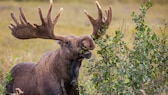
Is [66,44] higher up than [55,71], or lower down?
higher up

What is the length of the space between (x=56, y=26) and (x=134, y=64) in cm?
2824

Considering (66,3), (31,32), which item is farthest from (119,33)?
(66,3)

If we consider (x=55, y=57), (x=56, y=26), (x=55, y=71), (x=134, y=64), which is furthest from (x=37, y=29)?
(x=56, y=26)

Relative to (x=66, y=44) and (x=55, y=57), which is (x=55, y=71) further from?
(x=66, y=44)

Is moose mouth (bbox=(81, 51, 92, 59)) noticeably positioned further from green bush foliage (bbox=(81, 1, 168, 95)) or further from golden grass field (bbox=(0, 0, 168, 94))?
golden grass field (bbox=(0, 0, 168, 94))

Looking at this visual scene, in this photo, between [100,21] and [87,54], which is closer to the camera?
[87,54]

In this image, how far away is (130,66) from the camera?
10.8m

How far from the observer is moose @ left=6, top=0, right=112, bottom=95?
12.0 meters

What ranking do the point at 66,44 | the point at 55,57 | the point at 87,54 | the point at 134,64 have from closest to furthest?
the point at 134,64 < the point at 87,54 < the point at 66,44 < the point at 55,57

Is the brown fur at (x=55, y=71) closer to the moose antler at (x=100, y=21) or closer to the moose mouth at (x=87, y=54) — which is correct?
the moose mouth at (x=87, y=54)

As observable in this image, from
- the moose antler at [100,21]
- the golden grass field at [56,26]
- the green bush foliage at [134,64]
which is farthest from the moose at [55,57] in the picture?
the golden grass field at [56,26]

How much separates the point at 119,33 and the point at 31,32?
2460 mm

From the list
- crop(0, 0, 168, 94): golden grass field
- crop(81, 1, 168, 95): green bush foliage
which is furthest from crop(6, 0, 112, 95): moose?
crop(0, 0, 168, 94): golden grass field

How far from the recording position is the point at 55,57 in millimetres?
12516
